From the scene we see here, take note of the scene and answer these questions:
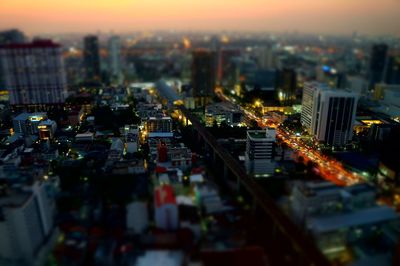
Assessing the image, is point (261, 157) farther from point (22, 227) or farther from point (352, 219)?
point (22, 227)

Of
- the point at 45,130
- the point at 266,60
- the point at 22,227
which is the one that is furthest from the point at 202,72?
the point at 22,227

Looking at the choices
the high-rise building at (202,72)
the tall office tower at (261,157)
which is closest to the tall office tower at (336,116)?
the tall office tower at (261,157)

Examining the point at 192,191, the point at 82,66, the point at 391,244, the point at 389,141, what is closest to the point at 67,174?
the point at 192,191

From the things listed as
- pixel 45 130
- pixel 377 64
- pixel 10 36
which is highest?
pixel 10 36

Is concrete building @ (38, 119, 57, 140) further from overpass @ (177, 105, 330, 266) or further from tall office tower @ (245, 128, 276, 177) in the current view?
tall office tower @ (245, 128, 276, 177)

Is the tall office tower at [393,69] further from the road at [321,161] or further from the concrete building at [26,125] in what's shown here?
the concrete building at [26,125]

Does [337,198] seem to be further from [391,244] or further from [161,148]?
[161,148]
